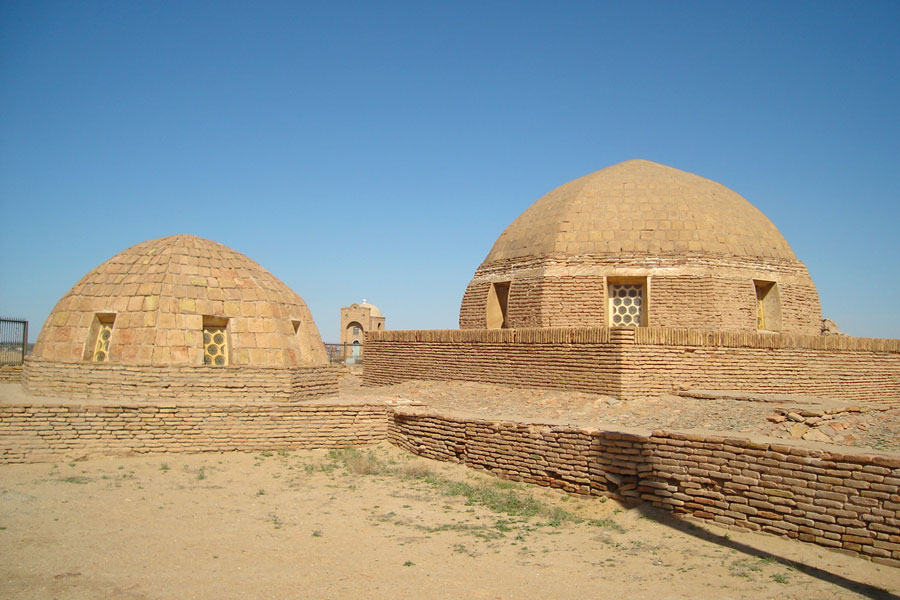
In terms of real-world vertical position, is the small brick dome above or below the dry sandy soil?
above

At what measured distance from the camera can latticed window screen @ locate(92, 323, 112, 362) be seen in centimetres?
1090

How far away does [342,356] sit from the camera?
28.0m

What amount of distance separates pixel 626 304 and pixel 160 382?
8139 millimetres

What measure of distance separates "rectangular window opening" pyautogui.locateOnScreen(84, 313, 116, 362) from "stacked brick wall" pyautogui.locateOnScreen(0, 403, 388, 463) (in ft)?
5.62

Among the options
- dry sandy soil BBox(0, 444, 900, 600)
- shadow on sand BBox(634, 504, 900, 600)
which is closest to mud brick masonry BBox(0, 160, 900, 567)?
shadow on sand BBox(634, 504, 900, 600)

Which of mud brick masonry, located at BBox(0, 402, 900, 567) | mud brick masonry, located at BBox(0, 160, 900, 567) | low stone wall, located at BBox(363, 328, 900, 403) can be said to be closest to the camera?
mud brick masonry, located at BBox(0, 402, 900, 567)

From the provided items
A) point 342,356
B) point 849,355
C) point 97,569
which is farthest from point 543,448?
point 342,356

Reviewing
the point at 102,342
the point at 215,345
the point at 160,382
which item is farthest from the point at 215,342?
the point at 102,342

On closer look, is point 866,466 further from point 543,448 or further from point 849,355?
point 849,355

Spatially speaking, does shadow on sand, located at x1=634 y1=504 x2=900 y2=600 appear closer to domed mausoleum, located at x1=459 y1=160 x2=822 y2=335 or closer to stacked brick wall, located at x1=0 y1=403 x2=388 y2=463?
stacked brick wall, located at x1=0 y1=403 x2=388 y2=463

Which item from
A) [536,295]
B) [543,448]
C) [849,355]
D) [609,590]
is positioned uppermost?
[536,295]

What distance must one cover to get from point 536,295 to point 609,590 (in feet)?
27.8

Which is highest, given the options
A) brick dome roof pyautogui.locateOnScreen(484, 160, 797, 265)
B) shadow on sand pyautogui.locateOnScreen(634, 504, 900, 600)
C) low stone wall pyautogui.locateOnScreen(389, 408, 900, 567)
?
brick dome roof pyautogui.locateOnScreen(484, 160, 797, 265)

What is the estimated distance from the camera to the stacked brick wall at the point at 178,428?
29.6 feet
